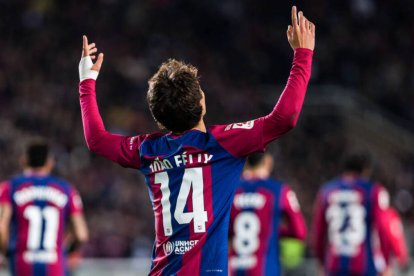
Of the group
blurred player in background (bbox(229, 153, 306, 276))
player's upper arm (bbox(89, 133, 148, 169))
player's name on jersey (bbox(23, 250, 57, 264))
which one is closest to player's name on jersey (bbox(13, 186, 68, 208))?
player's name on jersey (bbox(23, 250, 57, 264))

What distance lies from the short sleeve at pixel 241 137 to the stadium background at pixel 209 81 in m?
11.0

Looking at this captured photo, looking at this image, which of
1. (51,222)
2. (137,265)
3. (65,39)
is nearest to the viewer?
(51,222)

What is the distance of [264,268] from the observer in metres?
8.48

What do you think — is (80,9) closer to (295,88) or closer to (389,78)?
(389,78)

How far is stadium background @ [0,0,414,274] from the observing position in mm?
16297

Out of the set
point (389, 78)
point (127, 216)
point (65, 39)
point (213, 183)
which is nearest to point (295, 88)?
point (213, 183)

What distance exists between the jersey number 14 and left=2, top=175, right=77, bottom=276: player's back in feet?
12.4

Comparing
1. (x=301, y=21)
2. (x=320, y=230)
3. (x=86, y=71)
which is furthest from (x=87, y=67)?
(x=320, y=230)

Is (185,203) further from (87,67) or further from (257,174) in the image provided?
(257,174)

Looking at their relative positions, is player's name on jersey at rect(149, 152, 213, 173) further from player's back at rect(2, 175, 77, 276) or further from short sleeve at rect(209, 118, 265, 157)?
player's back at rect(2, 175, 77, 276)

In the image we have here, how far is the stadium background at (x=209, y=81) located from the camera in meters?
16.3

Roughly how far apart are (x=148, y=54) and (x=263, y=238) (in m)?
11.9

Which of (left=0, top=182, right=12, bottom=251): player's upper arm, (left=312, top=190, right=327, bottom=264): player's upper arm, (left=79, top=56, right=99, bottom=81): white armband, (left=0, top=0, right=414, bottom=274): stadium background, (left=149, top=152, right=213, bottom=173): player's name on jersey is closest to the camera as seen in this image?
(left=149, top=152, right=213, bottom=173): player's name on jersey

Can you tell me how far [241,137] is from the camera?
4.23 metres
